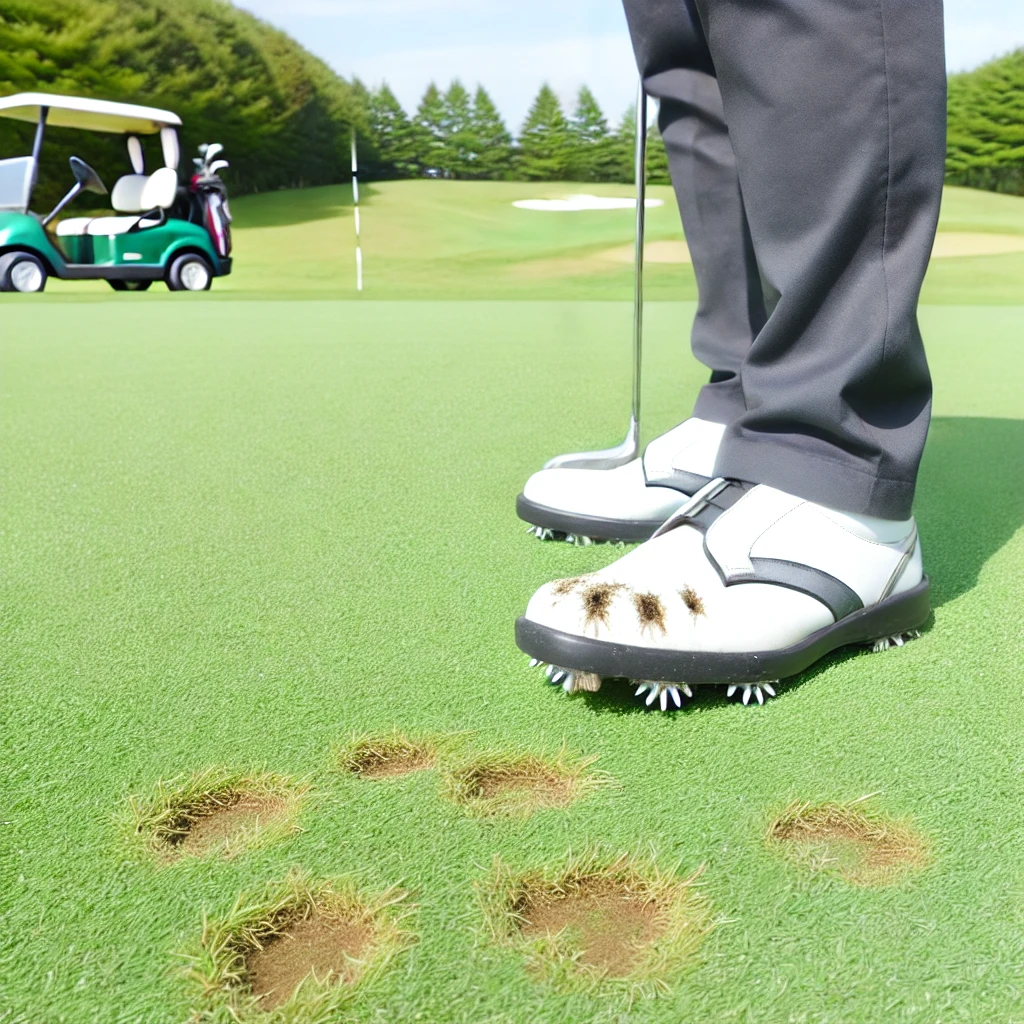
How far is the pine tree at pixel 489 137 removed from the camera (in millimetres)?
14812

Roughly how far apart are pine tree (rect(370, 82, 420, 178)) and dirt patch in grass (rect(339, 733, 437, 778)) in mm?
14891

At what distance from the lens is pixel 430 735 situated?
0.85 meters

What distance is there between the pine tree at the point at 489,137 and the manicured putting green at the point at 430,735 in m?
14.1

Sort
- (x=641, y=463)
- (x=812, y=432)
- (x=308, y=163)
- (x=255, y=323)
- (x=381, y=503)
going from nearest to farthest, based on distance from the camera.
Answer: (x=812, y=432)
(x=641, y=463)
(x=381, y=503)
(x=255, y=323)
(x=308, y=163)

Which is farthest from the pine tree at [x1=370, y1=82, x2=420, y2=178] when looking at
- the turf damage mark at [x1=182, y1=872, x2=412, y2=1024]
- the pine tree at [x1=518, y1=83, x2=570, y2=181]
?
the turf damage mark at [x1=182, y1=872, x2=412, y2=1024]

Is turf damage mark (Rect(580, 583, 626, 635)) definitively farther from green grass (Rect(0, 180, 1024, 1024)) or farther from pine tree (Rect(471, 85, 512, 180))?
pine tree (Rect(471, 85, 512, 180))

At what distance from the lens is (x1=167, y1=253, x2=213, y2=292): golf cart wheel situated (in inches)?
369

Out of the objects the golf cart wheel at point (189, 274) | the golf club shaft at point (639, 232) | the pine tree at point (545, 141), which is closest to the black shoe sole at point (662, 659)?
the golf club shaft at point (639, 232)

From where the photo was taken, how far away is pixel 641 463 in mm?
1476

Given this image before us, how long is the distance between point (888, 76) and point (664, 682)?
572 mm

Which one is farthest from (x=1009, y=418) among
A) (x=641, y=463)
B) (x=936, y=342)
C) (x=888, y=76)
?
(x=936, y=342)

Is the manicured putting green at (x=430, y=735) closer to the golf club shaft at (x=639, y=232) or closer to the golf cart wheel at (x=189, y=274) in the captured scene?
the golf club shaft at (x=639, y=232)

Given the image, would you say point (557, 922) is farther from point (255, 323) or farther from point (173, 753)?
point (255, 323)

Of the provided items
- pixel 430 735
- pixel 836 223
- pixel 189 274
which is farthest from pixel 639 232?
pixel 189 274
